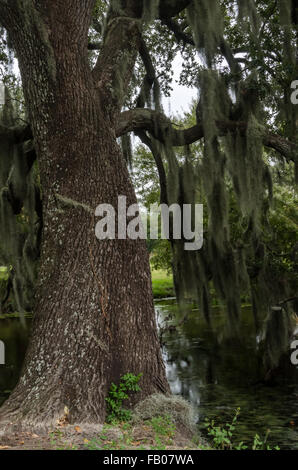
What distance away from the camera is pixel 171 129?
628 cm

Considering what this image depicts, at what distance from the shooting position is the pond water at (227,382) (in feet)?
21.6

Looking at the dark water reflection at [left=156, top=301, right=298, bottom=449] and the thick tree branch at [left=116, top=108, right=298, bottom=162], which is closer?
the thick tree branch at [left=116, top=108, right=298, bottom=162]

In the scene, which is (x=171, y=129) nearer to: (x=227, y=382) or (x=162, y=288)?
(x=227, y=382)

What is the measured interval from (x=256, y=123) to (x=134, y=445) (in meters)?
3.79

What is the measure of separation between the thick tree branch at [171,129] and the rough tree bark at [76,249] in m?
0.42

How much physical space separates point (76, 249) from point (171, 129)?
217 cm

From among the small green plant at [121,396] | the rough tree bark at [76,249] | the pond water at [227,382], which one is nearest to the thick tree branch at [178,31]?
the rough tree bark at [76,249]

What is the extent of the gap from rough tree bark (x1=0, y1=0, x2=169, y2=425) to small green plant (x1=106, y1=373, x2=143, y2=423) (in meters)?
0.07

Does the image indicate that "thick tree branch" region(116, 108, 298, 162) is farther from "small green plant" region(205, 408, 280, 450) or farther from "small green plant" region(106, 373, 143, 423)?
"small green plant" region(205, 408, 280, 450)

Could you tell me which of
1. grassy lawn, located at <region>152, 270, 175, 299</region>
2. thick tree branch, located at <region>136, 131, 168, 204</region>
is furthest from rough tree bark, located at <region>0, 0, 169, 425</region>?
grassy lawn, located at <region>152, 270, 175, 299</region>

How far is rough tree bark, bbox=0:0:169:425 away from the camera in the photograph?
4.47 metres

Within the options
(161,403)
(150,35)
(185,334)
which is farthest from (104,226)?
(185,334)

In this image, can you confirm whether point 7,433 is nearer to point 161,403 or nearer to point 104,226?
point 161,403
